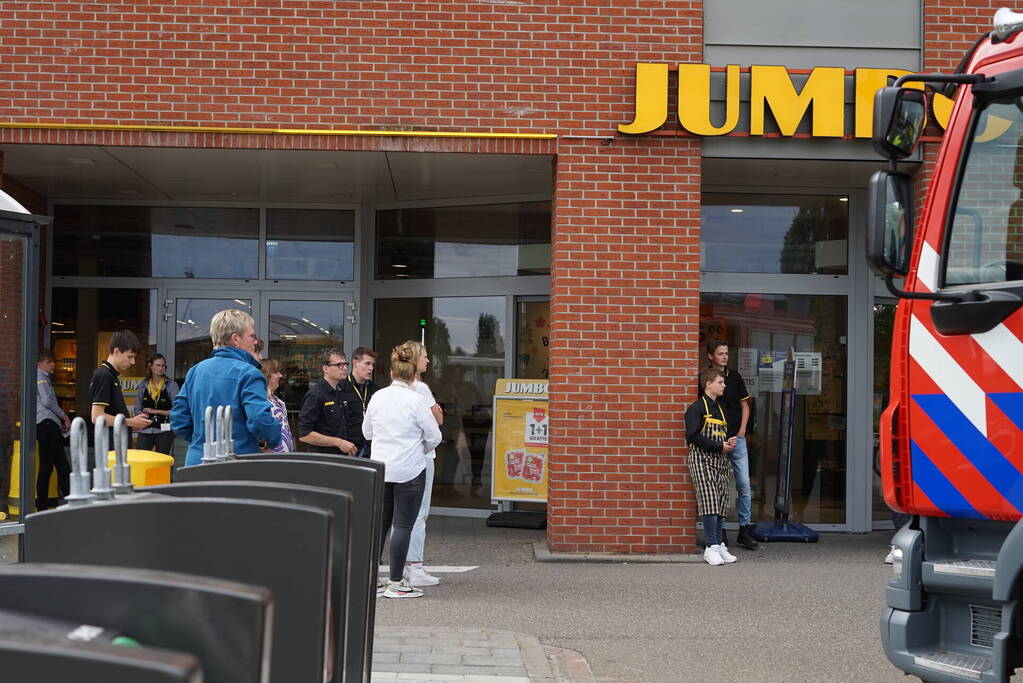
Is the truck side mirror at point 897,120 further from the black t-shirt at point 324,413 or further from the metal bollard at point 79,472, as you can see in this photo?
the black t-shirt at point 324,413

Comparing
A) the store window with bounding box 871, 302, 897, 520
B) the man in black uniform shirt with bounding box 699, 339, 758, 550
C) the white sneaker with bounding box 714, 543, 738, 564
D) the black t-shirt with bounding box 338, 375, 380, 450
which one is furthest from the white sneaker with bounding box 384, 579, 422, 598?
the store window with bounding box 871, 302, 897, 520

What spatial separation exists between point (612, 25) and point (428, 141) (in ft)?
6.33

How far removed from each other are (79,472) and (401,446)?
4790 millimetres

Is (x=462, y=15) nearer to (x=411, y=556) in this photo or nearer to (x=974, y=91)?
(x=411, y=556)

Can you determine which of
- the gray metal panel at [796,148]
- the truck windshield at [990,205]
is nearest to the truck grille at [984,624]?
the truck windshield at [990,205]

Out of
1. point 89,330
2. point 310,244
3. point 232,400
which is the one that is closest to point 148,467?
point 232,400

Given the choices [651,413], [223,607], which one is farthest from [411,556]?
[223,607]

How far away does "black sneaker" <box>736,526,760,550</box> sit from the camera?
33.4 feet

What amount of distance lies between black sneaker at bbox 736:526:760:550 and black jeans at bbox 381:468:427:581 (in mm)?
3737

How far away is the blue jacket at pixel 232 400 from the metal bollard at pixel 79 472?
3.43 m

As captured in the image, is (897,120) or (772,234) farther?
(772,234)

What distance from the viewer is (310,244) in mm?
12617

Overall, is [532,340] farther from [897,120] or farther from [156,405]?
[897,120]

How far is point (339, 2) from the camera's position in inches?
377
